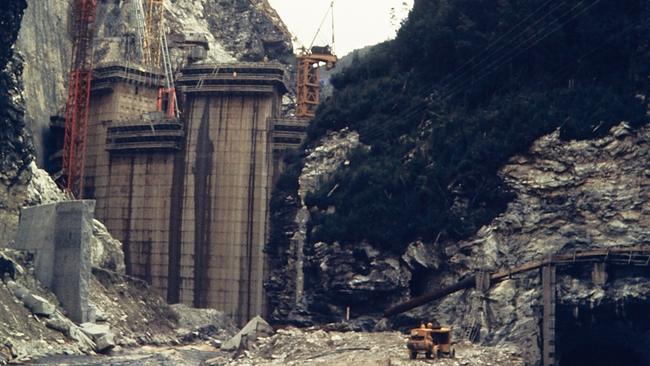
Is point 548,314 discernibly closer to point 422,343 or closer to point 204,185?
point 422,343

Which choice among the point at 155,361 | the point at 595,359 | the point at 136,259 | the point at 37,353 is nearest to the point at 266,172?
the point at 136,259

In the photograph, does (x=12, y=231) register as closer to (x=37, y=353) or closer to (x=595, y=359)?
(x=37, y=353)

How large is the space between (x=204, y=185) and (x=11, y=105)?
3045 cm

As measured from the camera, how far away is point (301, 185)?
127 meters

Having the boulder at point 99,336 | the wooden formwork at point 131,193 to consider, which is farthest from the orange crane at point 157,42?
the boulder at point 99,336

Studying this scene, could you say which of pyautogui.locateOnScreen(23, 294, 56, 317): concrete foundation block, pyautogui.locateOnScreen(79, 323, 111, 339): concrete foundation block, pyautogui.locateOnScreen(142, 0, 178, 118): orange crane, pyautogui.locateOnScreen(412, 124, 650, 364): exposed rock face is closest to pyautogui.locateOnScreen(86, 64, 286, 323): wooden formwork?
pyautogui.locateOnScreen(142, 0, 178, 118): orange crane

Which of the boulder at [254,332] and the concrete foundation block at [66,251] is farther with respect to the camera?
the concrete foundation block at [66,251]

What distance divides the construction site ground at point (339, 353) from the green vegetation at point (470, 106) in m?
11.4

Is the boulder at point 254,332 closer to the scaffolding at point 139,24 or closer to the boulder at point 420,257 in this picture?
the boulder at point 420,257

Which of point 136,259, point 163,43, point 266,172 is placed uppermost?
point 163,43

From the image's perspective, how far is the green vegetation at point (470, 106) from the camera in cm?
10269

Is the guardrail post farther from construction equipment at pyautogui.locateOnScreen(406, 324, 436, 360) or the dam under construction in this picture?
the dam under construction

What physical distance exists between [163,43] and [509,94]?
278 ft

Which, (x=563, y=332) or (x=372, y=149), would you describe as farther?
(x=372, y=149)
